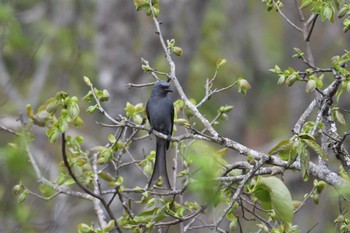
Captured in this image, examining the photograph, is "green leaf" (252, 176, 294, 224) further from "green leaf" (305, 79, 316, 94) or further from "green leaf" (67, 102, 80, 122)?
"green leaf" (67, 102, 80, 122)

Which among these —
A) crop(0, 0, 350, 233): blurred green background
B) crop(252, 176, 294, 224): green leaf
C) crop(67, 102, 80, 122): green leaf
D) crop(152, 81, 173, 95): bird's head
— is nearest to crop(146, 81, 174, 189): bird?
crop(152, 81, 173, 95): bird's head

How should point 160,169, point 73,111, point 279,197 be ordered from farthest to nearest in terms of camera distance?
point 160,169, point 73,111, point 279,197

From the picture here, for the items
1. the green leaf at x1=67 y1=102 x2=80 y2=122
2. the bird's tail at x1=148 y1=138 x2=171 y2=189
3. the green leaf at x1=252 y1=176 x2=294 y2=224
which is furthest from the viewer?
the bird's tail at x1=148 y1=138 x2=171 y2=189

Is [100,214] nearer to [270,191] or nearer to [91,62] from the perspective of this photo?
[270,191]

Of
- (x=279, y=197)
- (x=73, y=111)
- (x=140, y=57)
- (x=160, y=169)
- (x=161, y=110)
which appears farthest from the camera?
(x=140, y=57)

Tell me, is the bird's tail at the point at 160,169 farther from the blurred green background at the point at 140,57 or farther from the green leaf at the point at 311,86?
the green leaf at the point at 311,86

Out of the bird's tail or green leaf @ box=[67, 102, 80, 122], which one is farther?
the bird's tail

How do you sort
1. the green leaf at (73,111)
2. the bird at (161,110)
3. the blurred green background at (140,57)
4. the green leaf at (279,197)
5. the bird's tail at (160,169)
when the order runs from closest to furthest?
the green leaf at (279,197) → the green leaf at (73,111) → the bird's tail at (160,169) → the bird at (161,110) → the blurred green background at (140,57)

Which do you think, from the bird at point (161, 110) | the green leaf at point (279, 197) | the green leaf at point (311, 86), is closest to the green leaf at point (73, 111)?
the green leaf at point (279, 197)

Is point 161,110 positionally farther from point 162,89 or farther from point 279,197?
point 279,197

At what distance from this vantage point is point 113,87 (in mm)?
10375

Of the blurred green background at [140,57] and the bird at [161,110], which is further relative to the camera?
the blurred green background at [140,57]

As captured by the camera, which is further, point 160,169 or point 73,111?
point 160,169

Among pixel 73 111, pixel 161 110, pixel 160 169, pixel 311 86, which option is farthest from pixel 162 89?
pixel 311 86
